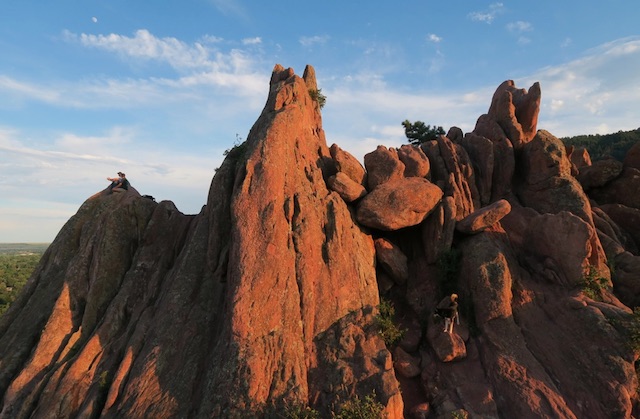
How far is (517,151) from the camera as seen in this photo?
95.3ft

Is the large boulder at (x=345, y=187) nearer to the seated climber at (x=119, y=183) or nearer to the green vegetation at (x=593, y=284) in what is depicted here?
the green vegetation at (x=593, y=284)

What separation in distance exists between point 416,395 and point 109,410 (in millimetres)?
14510

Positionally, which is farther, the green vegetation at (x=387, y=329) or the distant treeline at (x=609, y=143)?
the distant treeline at (x=609, y=143)

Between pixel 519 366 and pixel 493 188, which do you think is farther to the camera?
pixel 493 188

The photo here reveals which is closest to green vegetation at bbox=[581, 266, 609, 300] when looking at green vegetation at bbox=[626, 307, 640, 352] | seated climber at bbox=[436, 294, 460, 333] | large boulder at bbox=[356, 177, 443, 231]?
green vegetation at bbox=[626, 307, 640, 352]

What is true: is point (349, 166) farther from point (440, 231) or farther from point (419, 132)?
point (419, 132)

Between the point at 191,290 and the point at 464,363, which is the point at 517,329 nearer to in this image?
the point at 464,363

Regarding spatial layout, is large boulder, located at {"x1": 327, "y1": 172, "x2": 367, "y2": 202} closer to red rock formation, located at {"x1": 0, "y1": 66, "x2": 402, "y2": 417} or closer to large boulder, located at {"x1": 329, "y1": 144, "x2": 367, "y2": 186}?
red rock formation, located at {"x1": 0, "y1": 66, "x2": 402, "y2": 417}

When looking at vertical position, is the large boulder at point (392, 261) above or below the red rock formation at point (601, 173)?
below

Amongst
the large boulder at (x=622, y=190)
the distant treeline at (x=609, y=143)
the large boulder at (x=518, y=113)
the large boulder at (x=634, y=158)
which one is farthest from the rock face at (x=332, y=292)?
the distant treeline at (x=609, y=143)

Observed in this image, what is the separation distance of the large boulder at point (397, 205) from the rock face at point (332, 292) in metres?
0.11

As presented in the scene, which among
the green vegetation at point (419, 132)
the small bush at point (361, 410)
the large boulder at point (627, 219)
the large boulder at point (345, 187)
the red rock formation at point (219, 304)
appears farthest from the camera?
the green vegetation at point (419, 132)

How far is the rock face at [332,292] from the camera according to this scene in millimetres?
16839

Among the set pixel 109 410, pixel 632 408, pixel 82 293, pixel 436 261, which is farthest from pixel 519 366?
pixel 82 293
